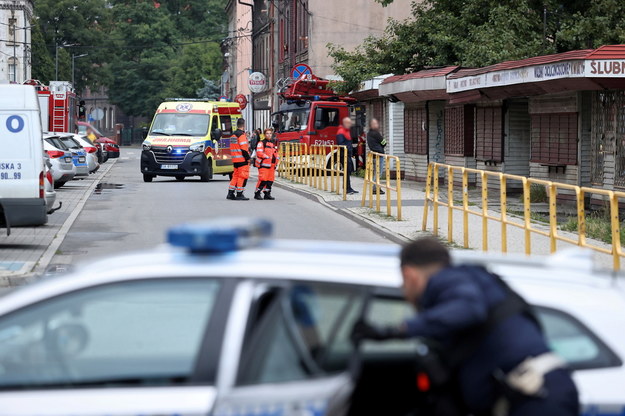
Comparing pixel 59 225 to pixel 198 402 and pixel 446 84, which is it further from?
pixel 198 402

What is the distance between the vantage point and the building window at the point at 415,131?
32.2 metres

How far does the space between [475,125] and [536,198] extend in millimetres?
5283

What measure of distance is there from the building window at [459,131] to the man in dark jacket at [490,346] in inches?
993

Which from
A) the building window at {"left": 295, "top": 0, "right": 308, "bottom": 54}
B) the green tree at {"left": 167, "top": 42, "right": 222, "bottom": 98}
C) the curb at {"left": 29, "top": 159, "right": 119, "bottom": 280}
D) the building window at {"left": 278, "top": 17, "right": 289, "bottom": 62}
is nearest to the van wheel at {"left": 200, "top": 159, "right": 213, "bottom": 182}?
the curb at {"left": 29, "top": 159, "right": 119, "bottom": 280}

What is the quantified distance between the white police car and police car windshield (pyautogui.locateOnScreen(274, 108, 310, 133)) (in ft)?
113

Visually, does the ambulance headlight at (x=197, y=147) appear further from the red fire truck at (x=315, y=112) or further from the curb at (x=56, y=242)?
the curb at (x=56, y=242)

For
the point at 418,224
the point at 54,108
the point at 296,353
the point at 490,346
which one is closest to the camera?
the point at 490,346

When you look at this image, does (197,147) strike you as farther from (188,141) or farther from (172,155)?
(172,155)

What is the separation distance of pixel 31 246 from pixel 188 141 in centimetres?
1750

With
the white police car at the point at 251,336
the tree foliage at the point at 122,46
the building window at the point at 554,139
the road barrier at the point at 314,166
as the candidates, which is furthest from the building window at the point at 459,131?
the tree foliage at the point at 122,46

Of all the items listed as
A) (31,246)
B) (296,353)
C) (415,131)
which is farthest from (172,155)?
(296,353)

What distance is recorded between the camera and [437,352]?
379cm

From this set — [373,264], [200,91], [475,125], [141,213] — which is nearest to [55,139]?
[141,213]

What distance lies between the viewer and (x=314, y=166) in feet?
102
